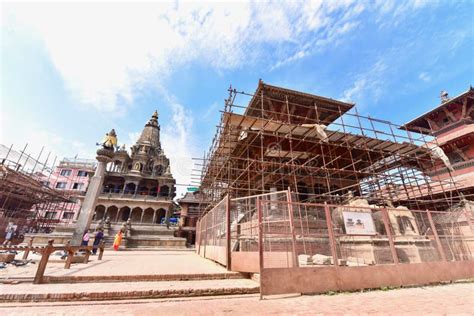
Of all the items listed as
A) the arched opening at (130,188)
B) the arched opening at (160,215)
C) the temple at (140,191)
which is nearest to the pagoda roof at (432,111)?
the temple at (140,191)

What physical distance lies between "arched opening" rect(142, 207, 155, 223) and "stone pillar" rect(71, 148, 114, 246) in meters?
21.1

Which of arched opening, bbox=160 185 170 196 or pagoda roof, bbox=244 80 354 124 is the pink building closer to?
arched opening, bbox=160 185 170 196

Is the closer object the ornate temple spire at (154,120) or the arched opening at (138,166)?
the arched opening at (138,166)

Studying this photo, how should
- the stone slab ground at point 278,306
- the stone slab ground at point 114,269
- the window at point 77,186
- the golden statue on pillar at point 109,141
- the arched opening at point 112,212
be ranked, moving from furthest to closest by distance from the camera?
the window at point 77,186, the arched opening at point 112,212, the golden statue on pillar at point 109,141, the stone slab ground at point 114,269, the stone slab ground at point 278,306

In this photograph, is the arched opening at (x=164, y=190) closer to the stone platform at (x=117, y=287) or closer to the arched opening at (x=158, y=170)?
the arched opening at (x=158, y=170)

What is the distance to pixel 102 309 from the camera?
3.50 metres

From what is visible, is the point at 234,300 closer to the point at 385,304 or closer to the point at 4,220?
the point at 385,304

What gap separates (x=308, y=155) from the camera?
14000mm

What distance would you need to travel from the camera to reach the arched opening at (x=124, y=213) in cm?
3084

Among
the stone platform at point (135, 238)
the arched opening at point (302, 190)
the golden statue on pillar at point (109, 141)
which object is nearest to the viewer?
the golden statue on pillar at point (109, 141)

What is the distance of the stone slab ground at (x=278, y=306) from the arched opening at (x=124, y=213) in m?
30.8

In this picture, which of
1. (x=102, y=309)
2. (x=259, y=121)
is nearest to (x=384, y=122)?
(x=259, y=121)

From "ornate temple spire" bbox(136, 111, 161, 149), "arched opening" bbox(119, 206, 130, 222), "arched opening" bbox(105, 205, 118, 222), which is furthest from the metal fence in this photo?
"ornate temple spire" bbox(136, 111, 161, 149)

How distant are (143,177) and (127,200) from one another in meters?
5.04
